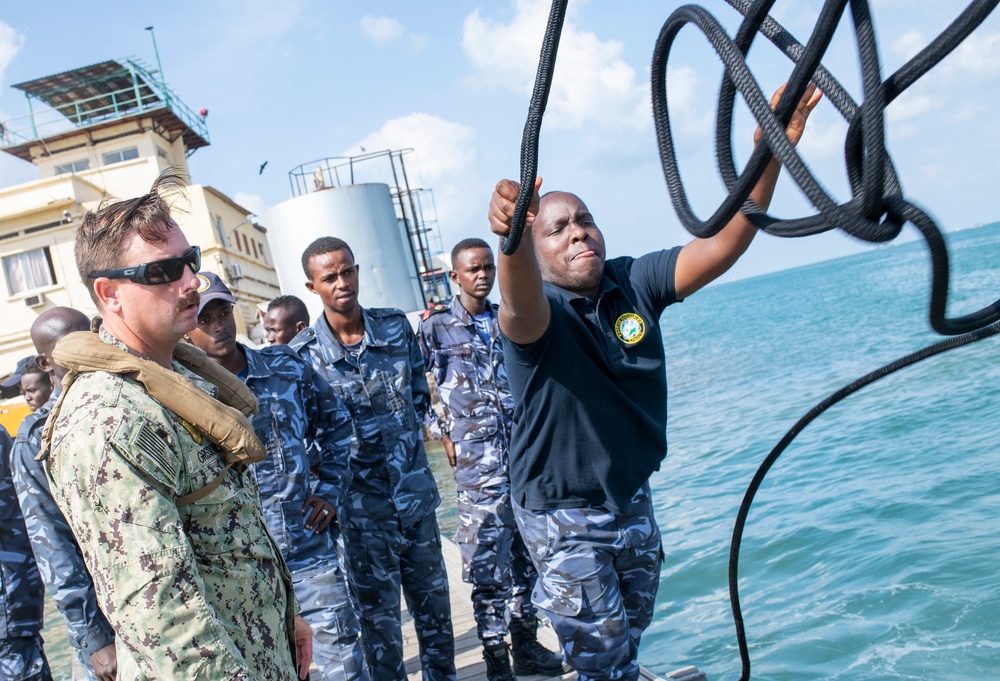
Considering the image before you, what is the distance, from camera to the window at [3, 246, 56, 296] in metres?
28.6

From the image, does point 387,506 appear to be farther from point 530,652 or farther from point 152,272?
point 152,272

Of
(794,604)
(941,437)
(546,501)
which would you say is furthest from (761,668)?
(941,437)

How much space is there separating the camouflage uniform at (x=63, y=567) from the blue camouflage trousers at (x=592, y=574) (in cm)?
170

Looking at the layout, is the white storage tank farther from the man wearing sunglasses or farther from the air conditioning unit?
the man wearing sunglasses

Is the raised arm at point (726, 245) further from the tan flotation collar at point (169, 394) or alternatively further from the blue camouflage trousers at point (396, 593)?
the blue camouflage trousers at point (396, 593)

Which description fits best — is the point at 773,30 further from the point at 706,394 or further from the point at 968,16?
the point at 706,394

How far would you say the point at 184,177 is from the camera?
271 centimetres

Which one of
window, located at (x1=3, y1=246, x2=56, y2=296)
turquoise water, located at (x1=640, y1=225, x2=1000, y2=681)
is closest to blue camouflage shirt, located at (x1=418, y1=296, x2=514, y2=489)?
turquoise water, located at (x1=640, y1=225, x2=1000, y2=681)

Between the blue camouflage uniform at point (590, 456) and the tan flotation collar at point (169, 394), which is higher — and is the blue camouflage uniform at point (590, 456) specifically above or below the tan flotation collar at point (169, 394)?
below

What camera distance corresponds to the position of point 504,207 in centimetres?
237

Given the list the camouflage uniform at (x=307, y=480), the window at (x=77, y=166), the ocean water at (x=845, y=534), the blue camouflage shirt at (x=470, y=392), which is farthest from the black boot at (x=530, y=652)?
the window at (x=77, y=166)

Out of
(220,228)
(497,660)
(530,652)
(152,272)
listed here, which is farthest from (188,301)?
(220,228)

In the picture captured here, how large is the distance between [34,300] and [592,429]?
29721 millimetres

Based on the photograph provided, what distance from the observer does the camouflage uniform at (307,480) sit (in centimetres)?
387
